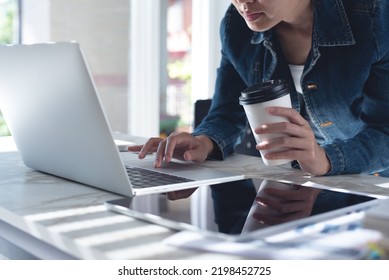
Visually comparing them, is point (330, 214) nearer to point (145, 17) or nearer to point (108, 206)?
point (108, 206)

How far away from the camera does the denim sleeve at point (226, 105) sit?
151 centimetres

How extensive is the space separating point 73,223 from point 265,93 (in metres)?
0.45

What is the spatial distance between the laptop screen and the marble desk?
0.04m

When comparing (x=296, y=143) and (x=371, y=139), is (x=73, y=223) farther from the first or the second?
(x=371, y=139)

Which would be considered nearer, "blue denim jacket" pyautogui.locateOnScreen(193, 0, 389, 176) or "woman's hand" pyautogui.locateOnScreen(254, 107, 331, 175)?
"woman's hand" pyautogui.locateOnScreen(254, 107, 331, 175)

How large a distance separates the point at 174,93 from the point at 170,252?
3208mm

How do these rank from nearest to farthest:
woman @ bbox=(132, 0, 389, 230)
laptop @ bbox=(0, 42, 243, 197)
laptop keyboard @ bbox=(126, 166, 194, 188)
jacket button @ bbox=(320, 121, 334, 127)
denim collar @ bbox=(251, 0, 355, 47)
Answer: laptop @ bbox=(0, 42, 243, 197), laptop keyboard @ bbox=(126, 166, 194, 188), woman @ bbox=(132, 0, 389, 230), denim collar @ bbox=(251, 0, 355, 47), jacket button @ bbox=(320, 121, 334, 127)

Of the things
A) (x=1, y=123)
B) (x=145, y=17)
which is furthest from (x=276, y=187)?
(x=145, y=17)

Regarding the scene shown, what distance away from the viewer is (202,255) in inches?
24.5

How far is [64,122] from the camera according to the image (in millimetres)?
964

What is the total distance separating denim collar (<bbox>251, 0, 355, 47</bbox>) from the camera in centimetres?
132

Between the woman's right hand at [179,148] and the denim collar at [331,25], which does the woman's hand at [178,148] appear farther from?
the denim collar at [331,25]

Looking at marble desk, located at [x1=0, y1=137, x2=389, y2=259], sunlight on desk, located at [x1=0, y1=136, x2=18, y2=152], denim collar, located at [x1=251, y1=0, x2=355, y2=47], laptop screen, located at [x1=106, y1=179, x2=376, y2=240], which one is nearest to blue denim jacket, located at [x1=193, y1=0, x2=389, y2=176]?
denim collar, located at [x1=251, y1=0, x2=355, y2=47]

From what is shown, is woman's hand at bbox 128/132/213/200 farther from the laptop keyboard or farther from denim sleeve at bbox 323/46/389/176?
denim sleeve at bbox 323/46/389/176
